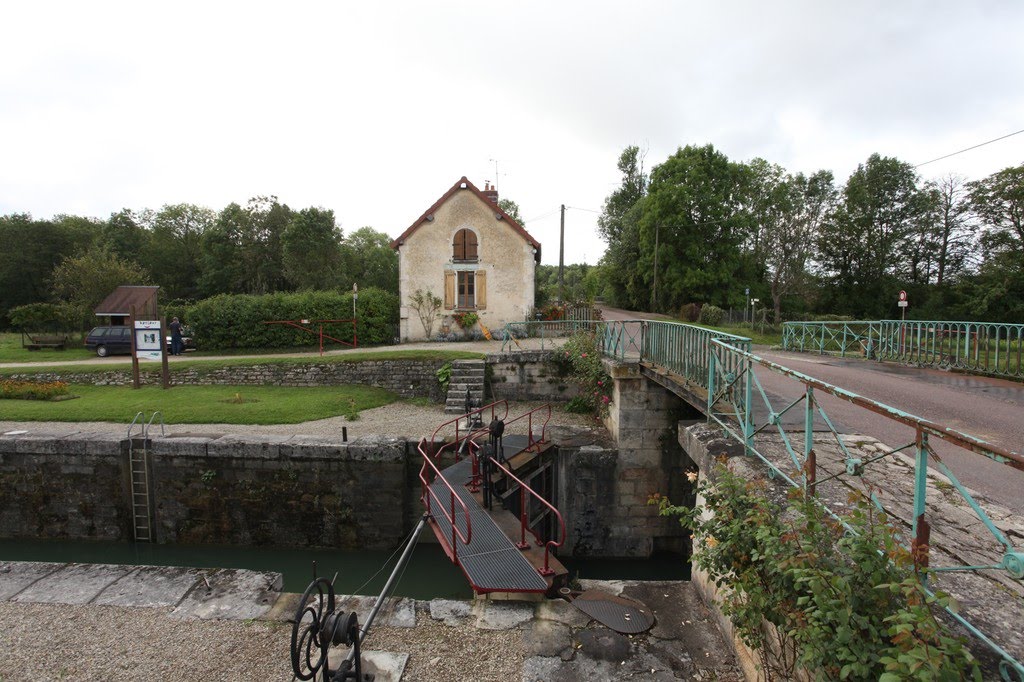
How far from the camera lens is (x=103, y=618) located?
5.21 meters

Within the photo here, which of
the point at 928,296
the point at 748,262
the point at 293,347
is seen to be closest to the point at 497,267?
the point at 293,347

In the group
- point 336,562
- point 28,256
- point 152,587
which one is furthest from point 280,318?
point 28,256

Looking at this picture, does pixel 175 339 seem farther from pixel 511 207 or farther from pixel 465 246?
pixel 511 207

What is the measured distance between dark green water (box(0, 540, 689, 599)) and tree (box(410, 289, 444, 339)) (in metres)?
12.1

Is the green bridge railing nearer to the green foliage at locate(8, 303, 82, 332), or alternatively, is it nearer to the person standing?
the person standing

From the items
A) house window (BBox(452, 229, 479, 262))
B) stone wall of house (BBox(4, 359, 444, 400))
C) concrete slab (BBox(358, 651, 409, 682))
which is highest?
house window (BBox(452, 229, 479, 262))

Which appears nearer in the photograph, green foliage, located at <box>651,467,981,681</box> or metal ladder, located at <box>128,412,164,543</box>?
green foliage, located at <box>651,467,981,681</box>

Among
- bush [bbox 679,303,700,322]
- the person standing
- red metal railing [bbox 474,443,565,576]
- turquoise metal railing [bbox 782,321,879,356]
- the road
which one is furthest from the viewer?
bush [bbox 679,303,700,322]

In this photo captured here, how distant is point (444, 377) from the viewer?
48.0 feet

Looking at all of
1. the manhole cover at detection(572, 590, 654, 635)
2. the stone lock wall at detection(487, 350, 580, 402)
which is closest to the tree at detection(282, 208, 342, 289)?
the stone lock wall at detection(487, 350, 580, 402)

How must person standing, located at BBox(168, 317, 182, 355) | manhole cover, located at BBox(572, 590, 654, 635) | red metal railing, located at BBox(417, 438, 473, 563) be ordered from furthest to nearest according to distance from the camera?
person standing, located at BBox(168, 317, 182, 355) → red metal railing, located at BBox(417, 438, 473, 563) → manhole cover, located at BBox(572, 590, 654, 635)

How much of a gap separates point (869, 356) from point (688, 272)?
2224 cm

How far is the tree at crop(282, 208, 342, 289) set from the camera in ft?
108

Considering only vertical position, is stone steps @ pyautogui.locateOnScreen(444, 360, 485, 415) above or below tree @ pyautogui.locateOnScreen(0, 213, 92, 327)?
below
